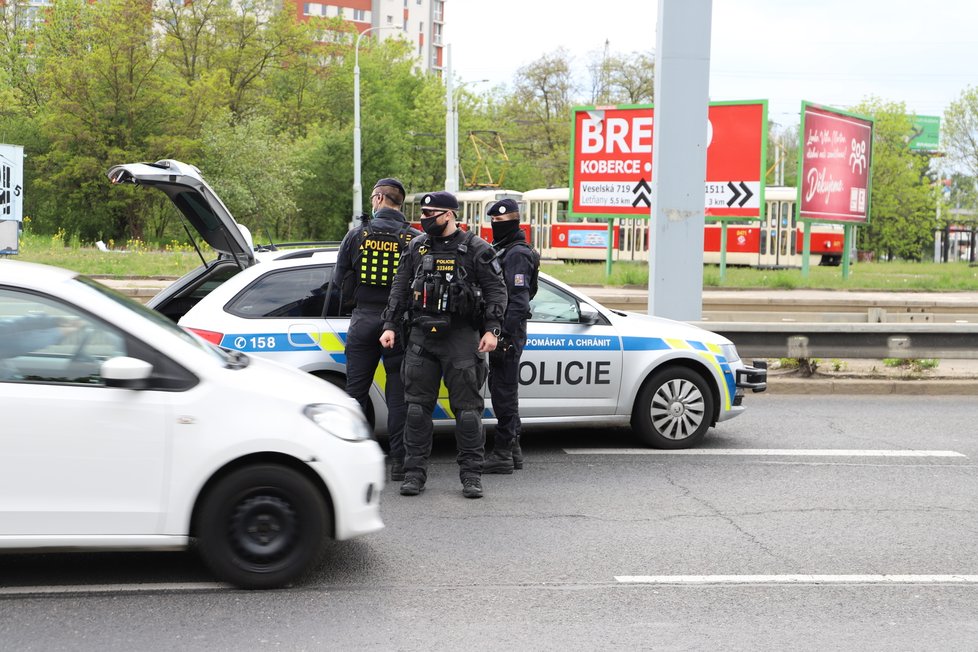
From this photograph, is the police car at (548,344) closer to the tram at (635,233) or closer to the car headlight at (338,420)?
the car headlight at (338,420)

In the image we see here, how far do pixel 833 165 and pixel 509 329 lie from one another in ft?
72.5

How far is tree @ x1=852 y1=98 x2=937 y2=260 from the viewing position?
61.1m

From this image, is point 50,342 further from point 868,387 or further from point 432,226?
point 868,387

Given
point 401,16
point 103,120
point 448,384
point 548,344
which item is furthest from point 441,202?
point 401,16

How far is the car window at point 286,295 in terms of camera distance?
7418 mm

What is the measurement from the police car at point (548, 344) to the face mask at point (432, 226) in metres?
1.28

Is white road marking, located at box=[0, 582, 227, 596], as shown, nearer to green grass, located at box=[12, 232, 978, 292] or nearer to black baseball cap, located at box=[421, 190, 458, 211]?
black baseball cap, located at box=[421, 190, 458, 211]

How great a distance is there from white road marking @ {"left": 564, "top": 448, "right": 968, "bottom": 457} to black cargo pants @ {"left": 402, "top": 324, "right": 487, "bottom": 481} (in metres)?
1.76

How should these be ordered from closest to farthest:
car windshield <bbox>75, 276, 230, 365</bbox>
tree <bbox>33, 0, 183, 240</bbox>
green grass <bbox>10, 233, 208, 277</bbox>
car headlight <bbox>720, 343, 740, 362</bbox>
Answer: car windshield <bbox>75, 276, 230, 365</bbox>
car headlight <bbox>720, 343, 740, 362</bbox>
green grass <bbox>10, 233, 208, 277</bbox>
tree <bbox>33, 0, 183, 240</bbox>

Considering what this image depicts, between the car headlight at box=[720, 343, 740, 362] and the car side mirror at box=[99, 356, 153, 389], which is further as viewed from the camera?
the car headlight at box=[720, 343, 740, 362]

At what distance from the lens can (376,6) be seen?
104625 millimetres

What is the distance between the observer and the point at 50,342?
4688mm

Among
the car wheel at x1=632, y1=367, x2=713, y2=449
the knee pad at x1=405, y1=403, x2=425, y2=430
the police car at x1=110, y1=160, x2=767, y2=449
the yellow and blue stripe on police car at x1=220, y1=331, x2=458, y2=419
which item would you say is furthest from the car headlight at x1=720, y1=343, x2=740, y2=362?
the knee pad at x1=405, y1=403, x2=425, y2=430

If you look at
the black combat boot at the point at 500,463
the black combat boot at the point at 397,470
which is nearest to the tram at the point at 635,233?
Result: the black combat boot at the point at 500,463
